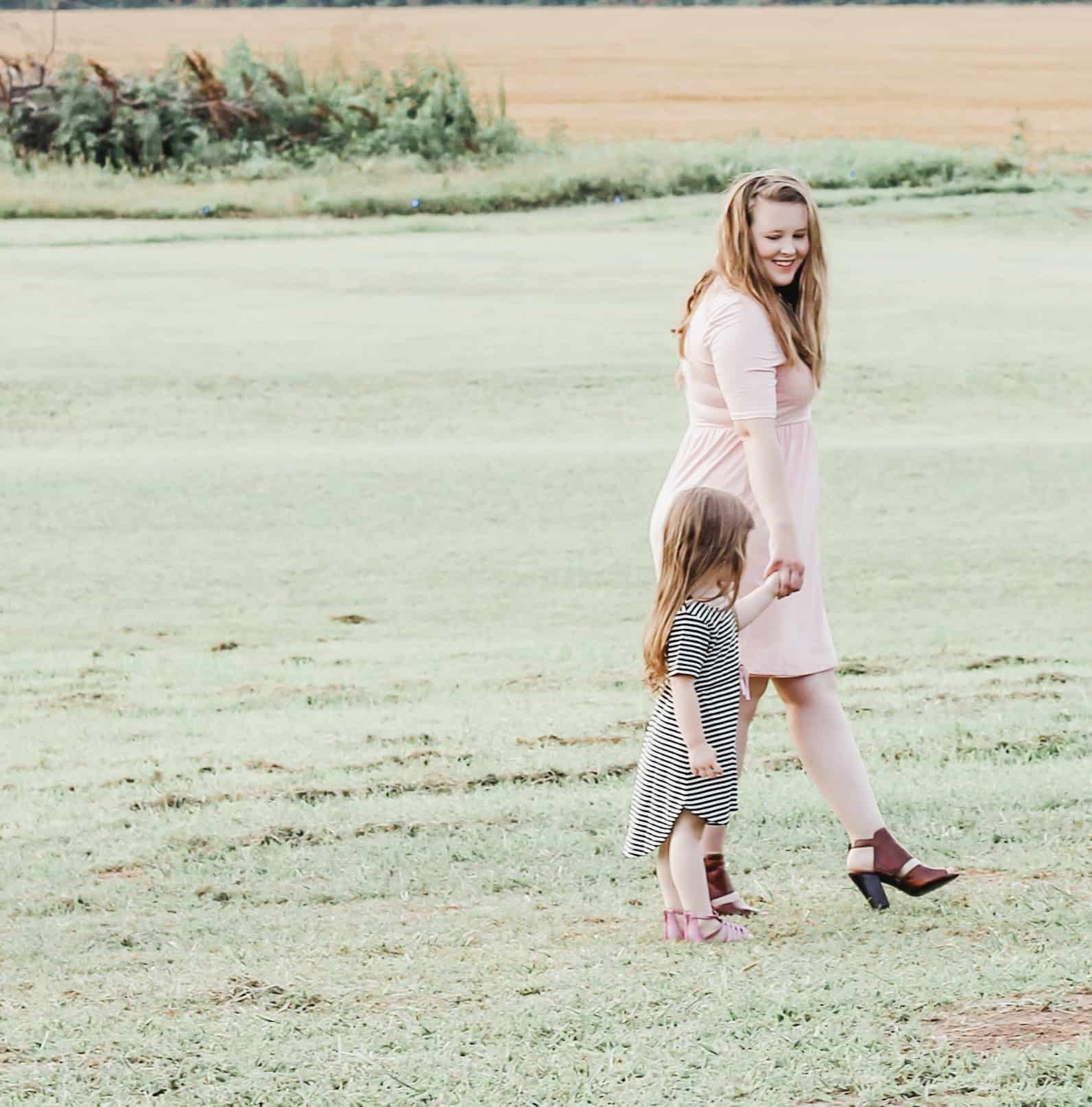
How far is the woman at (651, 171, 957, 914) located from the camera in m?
3.74

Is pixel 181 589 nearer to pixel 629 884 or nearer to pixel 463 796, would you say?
pixel 463 796

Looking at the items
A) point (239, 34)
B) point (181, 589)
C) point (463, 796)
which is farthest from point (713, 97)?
point (463, 796)

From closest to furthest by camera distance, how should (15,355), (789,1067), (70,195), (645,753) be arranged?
1. (789,1067)
2. (645,753)
3. (15,355)
4. (70,195)

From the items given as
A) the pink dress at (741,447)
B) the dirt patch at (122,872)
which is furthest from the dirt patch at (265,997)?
the pink dress at (741,447)

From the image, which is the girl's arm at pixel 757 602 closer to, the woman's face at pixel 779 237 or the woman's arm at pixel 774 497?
the woman's arm at pixel 774 497

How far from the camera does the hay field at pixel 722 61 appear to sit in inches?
782

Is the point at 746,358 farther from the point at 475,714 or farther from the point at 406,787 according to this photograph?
the point at 475,714

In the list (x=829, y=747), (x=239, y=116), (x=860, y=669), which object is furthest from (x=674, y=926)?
(x=239, y=116)

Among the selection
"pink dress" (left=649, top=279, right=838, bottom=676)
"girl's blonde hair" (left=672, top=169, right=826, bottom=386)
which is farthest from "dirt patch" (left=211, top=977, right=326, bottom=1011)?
"girl's blonde hair" (left=672, top=169, right=826, bottom=386)

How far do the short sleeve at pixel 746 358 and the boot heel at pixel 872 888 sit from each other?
0.92 metres

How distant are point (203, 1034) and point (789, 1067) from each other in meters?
0.90

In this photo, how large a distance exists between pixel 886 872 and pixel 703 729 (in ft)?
1.55

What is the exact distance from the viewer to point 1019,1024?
9.66 ft

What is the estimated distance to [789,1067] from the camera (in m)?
2.79
